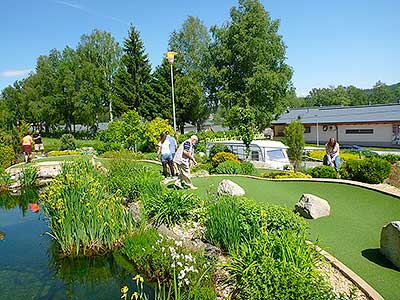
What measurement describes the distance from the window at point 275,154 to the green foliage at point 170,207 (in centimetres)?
989

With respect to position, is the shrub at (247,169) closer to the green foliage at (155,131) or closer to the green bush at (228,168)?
the green bush at (228,168)

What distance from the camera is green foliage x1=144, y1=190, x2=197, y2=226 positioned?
7.29 meters

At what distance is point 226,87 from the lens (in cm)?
3456

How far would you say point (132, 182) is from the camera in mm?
9227

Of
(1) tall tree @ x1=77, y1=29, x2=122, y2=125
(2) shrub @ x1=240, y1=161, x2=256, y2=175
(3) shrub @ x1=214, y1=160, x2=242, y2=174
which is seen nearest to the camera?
(3) shrub @ x1=214, y1=160, x2=242, y2=174

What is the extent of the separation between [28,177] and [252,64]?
24411 mm

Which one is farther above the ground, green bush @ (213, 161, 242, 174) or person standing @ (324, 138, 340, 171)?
person standing @ (324, 138, 340, 171)

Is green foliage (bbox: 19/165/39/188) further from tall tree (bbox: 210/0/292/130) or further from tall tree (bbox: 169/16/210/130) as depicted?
tall tree (bbox: 169/16/210/130)

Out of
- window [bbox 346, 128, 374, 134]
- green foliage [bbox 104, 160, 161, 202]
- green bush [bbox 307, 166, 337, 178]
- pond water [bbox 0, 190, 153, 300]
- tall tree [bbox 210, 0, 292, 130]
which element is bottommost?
pond water [bbox 0, 190, 153, 300]

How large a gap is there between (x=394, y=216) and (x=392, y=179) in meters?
4.46

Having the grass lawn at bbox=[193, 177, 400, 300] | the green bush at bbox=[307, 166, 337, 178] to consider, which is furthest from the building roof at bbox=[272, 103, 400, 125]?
the grass lawn at bbox=[193, 177, 400, 300]

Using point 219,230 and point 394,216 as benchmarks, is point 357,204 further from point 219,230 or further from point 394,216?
point 219,230

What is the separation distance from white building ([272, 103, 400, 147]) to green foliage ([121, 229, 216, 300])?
99.9 feet

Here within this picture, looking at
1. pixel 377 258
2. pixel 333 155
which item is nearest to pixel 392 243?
pixel 377 258
